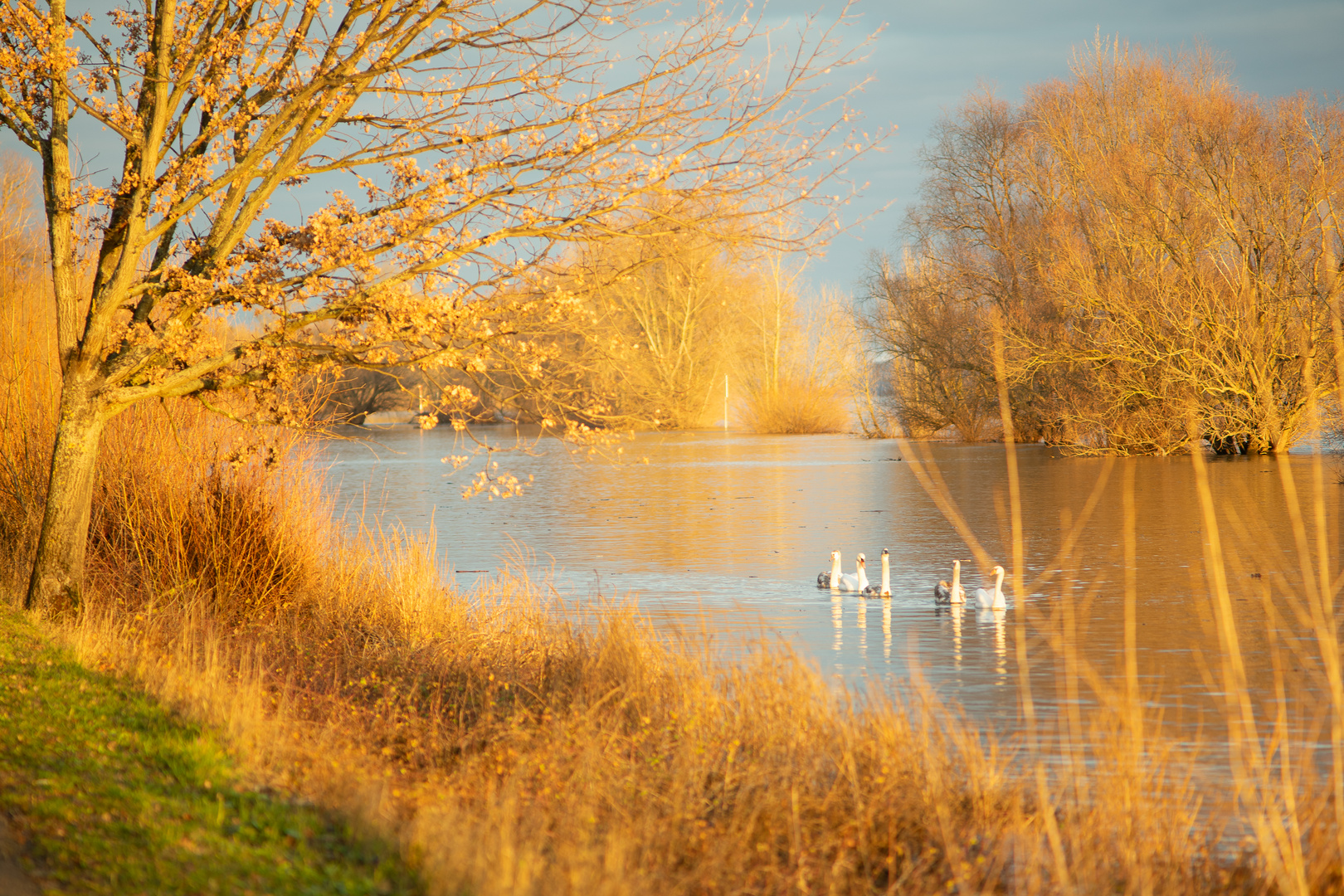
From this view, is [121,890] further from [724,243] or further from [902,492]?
[902,492]

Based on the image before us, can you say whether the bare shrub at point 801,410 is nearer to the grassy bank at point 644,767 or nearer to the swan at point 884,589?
the swan at point 884,589

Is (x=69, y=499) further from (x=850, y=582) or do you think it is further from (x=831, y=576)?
(x=850, y=582)

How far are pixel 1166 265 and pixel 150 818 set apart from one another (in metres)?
31.6

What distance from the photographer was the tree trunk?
28.4ft

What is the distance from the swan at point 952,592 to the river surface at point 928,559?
0.14m

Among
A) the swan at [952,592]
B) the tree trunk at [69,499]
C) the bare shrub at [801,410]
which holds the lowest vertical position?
the swan at [952,592]

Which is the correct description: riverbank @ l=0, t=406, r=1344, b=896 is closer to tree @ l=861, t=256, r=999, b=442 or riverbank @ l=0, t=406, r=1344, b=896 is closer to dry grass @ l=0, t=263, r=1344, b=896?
dry grass @ l=0, t=263, r=1344, b=896

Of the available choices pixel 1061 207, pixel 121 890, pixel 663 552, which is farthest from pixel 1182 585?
pixel 1061 207

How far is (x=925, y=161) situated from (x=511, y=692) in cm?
3987

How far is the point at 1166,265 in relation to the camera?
3159cm

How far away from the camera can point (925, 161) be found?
4394 cm

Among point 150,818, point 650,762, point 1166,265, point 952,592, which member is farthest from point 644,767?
point 1166,265

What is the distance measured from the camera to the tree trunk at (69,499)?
28.4 ft

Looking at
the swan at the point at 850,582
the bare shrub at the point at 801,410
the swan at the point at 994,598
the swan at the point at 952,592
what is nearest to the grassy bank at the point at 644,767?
the swan at the point at 994,598
